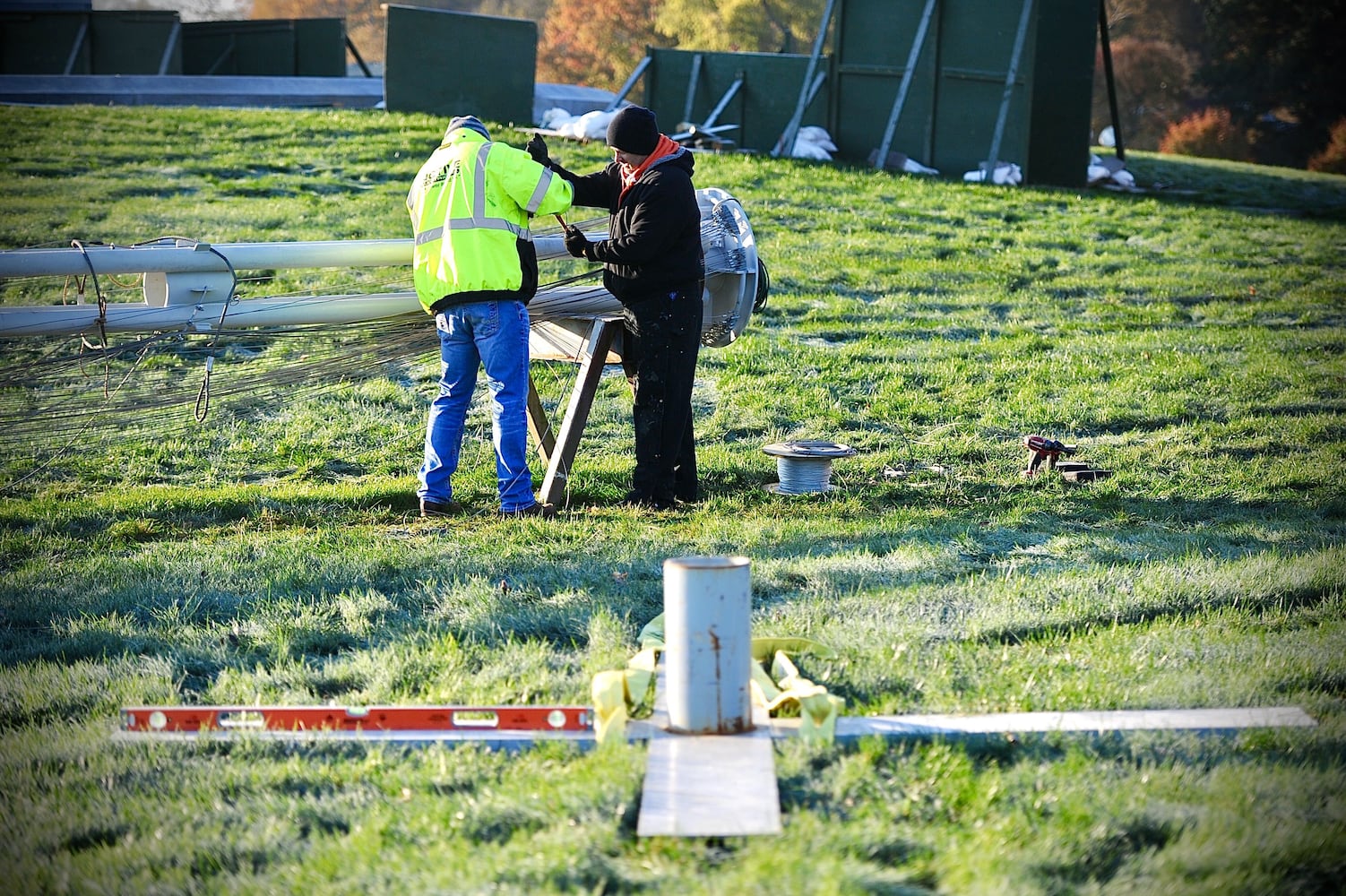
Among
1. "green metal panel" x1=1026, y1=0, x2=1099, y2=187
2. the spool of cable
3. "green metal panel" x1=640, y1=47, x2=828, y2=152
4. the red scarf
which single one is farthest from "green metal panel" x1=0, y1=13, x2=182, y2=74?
the spool of cable

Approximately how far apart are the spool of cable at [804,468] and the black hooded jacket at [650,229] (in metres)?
1.19

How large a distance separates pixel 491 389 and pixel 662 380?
3.24ft

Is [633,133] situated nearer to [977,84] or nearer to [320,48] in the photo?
[977,84]

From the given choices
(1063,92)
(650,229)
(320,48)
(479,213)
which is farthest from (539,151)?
(320,48)

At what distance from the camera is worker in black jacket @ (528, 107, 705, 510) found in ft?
23.9

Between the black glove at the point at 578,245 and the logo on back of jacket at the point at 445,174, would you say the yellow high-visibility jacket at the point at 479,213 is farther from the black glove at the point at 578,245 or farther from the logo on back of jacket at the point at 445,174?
the black glove at the point at 578,245

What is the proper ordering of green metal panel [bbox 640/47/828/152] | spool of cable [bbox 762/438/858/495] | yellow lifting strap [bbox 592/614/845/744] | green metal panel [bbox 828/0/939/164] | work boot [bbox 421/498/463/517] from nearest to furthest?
yellow lifting strap [bbox 592/614/845/744]
work boot [bbox 421/498/463/517]
spool of cable [bbox 762/438/858/495]
green metal panel [bbox 828/0/939/164]
green metal panel [bbox 640/47/828/152]

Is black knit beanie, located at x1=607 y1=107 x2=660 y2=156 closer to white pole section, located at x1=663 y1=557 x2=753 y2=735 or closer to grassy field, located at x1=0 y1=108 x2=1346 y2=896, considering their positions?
grassy field, located at x1=0 y1=108 x2=1346 y2=896

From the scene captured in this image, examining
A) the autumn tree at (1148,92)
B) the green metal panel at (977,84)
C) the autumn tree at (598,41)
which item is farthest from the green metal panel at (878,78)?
the autumn tree at (1148,92)

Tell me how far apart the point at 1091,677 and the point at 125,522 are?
5475mm

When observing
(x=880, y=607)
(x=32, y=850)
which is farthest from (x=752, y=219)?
(x=32, y=850)

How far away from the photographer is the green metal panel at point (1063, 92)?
750 inches

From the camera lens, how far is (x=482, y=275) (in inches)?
279

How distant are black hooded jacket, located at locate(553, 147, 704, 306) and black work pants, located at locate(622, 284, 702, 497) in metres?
0.10
